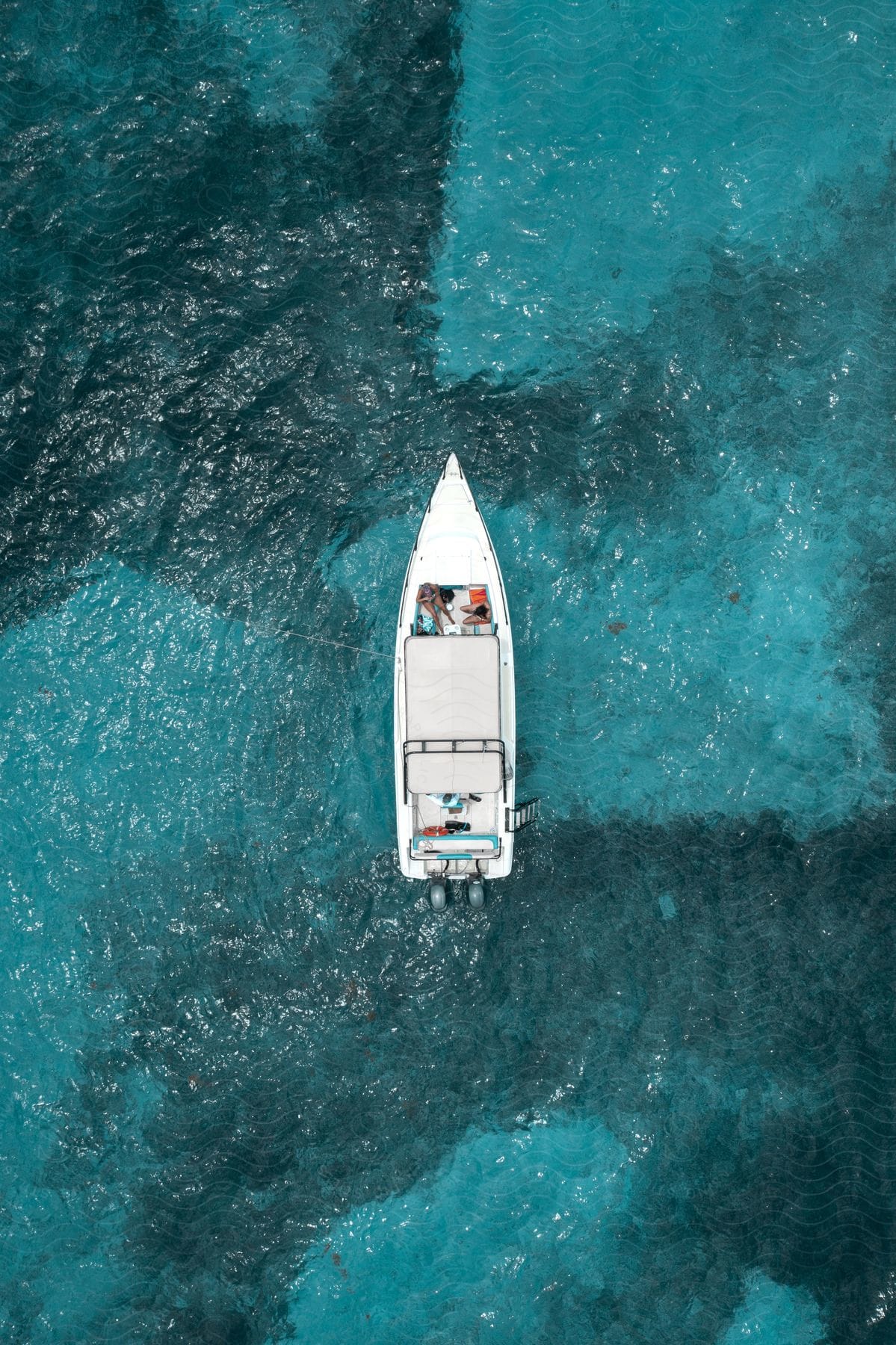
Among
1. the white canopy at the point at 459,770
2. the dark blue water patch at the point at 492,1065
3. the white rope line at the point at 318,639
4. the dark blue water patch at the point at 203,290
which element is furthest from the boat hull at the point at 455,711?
the dark blue water patch at the point at 203,290

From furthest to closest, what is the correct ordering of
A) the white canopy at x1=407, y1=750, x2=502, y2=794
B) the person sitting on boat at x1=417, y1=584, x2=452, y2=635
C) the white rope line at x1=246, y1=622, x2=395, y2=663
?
the white rope line at x1=246, y1=622, x2=395, y2=663, the person sitting on boat at x1=417, y1=584, x2=452, y2=635, the white canopy at x1=407, y1=750, x2=502, y2=794

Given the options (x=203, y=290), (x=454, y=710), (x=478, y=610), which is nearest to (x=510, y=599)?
(x=478, y=610)

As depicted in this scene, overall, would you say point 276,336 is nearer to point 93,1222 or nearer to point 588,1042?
point 588,1042

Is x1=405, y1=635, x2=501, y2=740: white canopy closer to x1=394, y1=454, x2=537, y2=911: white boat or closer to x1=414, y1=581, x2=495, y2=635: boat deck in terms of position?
x1=394, y1=454, x2=537, y2=911: white boat

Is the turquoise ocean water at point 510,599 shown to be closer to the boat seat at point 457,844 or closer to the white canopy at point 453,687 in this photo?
the boat seat at point 457,844

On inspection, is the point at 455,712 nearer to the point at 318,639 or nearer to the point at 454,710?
the point at 454,710

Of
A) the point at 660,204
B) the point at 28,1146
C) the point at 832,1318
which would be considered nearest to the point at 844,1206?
the point at 832,1318

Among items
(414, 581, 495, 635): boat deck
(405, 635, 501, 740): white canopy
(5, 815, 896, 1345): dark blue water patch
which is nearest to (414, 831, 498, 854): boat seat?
(405, 635, 501, 740): white canopy
